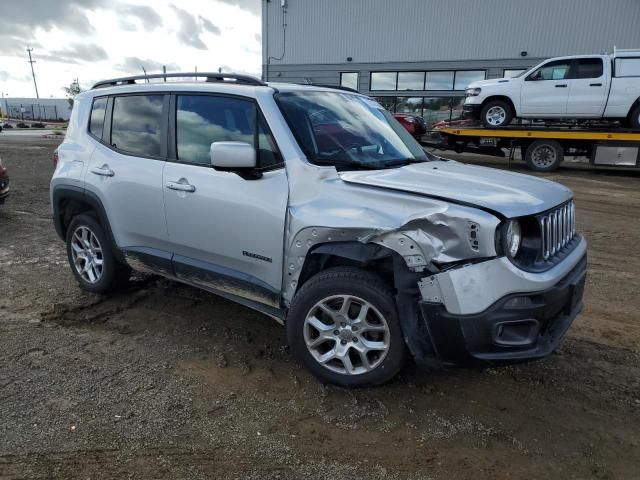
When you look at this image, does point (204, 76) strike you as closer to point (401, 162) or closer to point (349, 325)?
point (401, 162)

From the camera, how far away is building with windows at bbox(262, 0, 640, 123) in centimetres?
2209

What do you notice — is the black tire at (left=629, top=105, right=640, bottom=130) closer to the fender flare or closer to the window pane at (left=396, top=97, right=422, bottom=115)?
the window pane at (left=396, top=97, right=422, bottom=115)

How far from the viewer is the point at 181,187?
3.64m


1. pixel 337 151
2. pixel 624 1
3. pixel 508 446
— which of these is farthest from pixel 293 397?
pixel 624 1

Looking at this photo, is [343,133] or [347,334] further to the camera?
[343,133]

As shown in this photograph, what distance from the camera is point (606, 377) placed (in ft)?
10.9

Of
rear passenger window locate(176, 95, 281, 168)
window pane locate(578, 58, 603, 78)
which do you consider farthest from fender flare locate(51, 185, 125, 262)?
window pane locate(578, 58, 603, 78)

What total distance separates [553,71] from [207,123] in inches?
485

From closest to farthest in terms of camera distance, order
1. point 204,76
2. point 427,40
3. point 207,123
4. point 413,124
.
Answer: point 207,123 < point 204,76 < point 413,124 < point 427,40

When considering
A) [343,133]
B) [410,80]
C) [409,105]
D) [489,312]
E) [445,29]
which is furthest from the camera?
[410,80]

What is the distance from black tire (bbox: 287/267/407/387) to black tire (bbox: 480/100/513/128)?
41.5 feet

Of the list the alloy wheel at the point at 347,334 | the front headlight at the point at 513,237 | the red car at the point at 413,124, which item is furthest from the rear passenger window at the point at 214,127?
the red car at the point at 413,124

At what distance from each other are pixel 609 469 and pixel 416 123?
57.8ft

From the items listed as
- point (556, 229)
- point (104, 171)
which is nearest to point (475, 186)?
point (556, 229)
